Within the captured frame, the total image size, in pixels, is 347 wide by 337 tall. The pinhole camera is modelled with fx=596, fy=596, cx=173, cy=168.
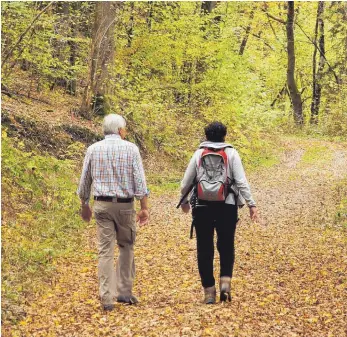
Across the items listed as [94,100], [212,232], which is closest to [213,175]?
[212,232]

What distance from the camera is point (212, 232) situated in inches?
266

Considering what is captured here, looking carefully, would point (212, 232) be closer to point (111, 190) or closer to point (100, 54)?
point (111, 190)

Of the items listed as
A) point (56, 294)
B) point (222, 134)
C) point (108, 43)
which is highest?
point (108, 43)

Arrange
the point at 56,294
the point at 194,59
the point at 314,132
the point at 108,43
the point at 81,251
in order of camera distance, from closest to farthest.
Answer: the point at 56,294
the point at 81,251
the point at 108,43
the point at 194,59
the point at 314,132

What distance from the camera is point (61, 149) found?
13.5 meters

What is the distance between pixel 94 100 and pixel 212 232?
11.2 meters

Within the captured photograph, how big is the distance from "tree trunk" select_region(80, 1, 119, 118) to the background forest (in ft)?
0.10

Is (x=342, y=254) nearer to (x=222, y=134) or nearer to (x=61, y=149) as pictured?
(x=222, y=134)

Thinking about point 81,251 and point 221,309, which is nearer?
point 221,309

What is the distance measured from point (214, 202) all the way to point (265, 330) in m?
1.53

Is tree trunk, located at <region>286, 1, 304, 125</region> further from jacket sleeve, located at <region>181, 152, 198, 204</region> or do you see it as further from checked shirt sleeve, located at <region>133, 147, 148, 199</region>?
checked shirt sleeve, located at <region>133, 147, 148, 199</region>

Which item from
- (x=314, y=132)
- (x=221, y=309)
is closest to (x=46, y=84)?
(x=221, y=309)

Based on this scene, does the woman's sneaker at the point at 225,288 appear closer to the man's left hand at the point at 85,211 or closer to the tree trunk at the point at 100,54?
the man's left hand at the point at 85,211

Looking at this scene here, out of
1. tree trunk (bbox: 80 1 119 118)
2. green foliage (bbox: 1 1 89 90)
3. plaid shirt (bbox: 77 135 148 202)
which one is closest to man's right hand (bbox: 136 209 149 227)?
plaid shirt (bbox: 77 135 148 202)
